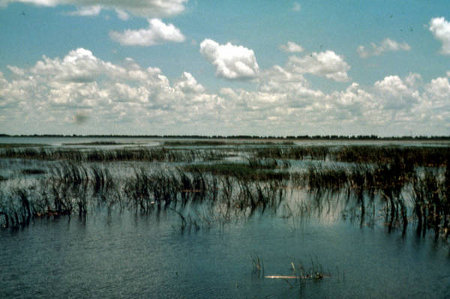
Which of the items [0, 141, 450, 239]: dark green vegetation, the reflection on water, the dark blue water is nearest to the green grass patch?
[0, 141, 450, 239]: dark green vegetation

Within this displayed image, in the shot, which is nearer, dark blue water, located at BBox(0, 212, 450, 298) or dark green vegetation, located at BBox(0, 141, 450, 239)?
dark blue water, located at BBox(0, 212, 450, 298)

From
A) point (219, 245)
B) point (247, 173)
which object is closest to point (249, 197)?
point (219, 245)

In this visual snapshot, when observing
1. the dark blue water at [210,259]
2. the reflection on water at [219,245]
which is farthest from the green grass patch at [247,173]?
the dark blue water at [210,259]

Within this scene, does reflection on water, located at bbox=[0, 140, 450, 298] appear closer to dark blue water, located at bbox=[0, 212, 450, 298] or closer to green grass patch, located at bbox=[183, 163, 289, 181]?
dark blue water, located at bbox=[0, 212, 450, 298]

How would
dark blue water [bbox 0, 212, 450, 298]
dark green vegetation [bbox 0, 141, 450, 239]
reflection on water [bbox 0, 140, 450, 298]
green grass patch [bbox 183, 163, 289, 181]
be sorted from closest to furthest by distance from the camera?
dark blue water [bbox 0, 212, 450, 298] < reflection on water [bbox 0, 140, 450, 298] < dark green vegetation [bbox 0, 141, 450, 239] < green grass patch [bbox 183, 163, 289, 181]

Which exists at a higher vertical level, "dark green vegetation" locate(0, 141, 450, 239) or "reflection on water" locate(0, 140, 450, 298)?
"dark green vegetation" locate(0, 141, 450, 239)

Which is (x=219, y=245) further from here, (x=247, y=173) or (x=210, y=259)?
(x=247, y=173)

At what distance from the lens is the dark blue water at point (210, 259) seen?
5938 millimetres

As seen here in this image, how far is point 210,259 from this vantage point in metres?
7.25

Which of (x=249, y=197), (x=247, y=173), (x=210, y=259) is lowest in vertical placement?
(x=210, y=259)

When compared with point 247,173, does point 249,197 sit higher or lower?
lower

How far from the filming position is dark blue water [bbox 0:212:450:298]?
594 centimetres

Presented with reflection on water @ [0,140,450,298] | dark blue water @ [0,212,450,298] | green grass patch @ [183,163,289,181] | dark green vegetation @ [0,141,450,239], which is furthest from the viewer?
green grass patch @ [183,163,289,181]

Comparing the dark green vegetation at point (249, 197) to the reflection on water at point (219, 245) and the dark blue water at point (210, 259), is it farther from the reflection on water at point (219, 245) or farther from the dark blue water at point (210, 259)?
the dark blue water at point (210, 259)
